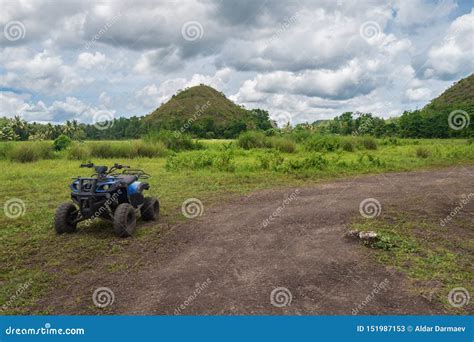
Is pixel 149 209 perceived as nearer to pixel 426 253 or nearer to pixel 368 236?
pixel 368 236

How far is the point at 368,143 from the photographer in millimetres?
28875

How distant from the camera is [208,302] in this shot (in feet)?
15.4

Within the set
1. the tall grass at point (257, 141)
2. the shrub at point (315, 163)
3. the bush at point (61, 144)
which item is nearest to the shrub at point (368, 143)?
the tall grass at point (257, 141)

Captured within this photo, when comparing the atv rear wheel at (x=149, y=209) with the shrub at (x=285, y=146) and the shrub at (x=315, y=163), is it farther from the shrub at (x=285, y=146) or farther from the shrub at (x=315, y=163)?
the shrub at (x=285, y=146)

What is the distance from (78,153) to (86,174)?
753cm

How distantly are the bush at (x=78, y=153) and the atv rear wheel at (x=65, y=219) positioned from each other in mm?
15652

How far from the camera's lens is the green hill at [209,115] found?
2550 inches

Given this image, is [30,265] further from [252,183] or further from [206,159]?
[206,159]

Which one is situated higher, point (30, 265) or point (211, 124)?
point (211, 124)

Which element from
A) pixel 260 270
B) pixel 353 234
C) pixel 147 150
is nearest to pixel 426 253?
pixel 353 234

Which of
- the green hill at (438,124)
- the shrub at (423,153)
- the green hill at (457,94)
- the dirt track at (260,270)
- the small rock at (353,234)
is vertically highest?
the green hill at (457,94)

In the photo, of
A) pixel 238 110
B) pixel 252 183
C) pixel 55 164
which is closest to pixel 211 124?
pixel 238 110

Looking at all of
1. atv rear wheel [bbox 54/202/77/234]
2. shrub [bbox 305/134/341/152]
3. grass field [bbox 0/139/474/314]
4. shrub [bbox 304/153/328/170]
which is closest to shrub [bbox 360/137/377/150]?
grass field [bbox 0/139/474/314]

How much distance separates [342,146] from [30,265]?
23142 millimetres
